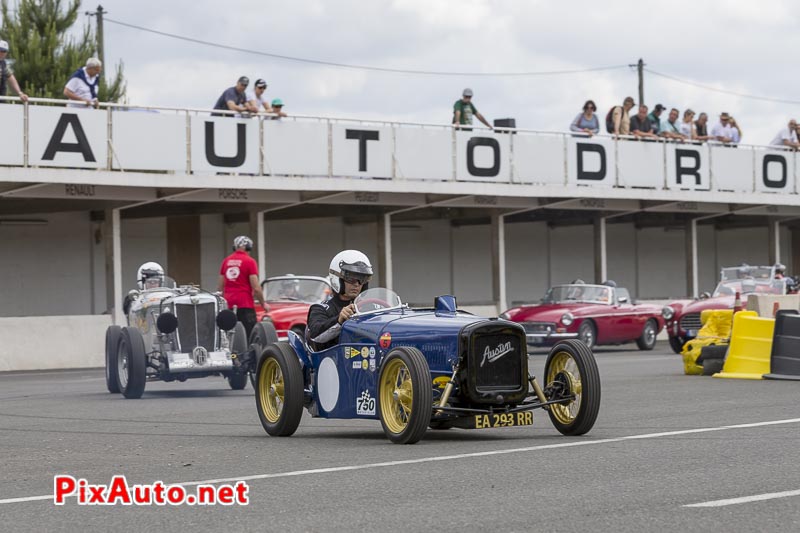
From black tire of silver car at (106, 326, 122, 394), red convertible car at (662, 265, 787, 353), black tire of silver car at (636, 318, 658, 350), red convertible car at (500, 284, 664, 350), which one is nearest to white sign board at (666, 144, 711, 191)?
red convertible car at (662, 265, 787, 353)

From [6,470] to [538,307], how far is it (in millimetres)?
20089

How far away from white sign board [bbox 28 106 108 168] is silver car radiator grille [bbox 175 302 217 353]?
29.1ft

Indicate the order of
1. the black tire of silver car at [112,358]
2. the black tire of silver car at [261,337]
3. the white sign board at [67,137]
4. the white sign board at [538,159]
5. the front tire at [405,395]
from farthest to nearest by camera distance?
1. the white sign board at [538,159]
2. the white sign board at [67,137]
3. the black tire of silver car at [112,358]
4. the black tire of silver car at [261,337]
5. the front tire at [405,395]

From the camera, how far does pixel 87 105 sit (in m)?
26.3

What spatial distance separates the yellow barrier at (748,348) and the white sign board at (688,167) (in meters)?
18.2

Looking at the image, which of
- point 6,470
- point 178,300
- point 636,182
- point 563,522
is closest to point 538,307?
point 636,182

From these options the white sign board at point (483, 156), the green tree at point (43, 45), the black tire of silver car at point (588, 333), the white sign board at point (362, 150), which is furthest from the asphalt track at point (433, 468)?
the green tree at point (43, 45)

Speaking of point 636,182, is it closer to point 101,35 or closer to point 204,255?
point 204,255

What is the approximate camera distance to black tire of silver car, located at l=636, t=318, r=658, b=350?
99.3 feet

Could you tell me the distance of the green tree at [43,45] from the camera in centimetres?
5203

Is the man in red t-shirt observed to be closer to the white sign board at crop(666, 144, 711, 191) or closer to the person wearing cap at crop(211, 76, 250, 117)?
the person wearing cap at crop(211, 76, 250, 117)

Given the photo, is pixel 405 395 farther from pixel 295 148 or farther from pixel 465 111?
pixel 465 111

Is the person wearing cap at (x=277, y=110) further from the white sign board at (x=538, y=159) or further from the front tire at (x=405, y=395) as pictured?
the front tire at (x=405, y=395)

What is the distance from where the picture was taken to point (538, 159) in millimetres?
34469
